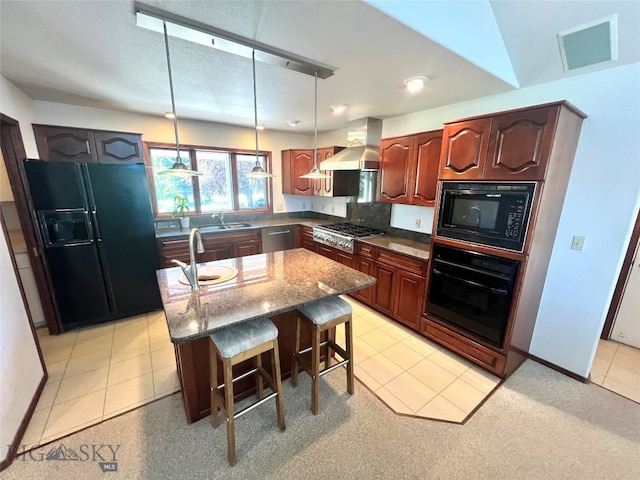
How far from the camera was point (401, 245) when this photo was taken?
118 inches

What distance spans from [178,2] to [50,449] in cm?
259

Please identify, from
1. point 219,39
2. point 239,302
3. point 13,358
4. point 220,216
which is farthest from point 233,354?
point 220,216

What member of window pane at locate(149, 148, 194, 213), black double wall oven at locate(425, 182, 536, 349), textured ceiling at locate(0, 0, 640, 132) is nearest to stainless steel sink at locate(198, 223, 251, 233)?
window pane at locate(149, 148, 194, 213)

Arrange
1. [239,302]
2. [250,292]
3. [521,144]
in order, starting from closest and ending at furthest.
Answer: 1. [239,302]
2. [250,292]
3. [521,144]

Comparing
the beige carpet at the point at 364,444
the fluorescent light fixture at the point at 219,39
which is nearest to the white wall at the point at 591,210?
the beige carpet at the point at 364,444

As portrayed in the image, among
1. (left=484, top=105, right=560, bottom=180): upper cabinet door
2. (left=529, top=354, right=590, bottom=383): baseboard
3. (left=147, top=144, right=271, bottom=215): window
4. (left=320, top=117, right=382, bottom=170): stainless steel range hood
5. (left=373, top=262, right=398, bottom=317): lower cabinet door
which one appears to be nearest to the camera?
(left=484, top=105, right=560, bottom=180): upper cabinet door

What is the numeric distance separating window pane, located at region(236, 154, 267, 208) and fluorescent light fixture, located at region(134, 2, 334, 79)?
8.85 ft

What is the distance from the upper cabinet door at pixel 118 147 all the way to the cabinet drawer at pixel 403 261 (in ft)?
9.87

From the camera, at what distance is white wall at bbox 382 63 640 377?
5.85 feet

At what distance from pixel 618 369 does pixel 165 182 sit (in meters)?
5.46

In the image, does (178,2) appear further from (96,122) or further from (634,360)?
(634,360)

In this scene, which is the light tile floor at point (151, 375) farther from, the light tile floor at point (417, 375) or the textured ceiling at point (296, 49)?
the textured ceiling at point (296, 49)

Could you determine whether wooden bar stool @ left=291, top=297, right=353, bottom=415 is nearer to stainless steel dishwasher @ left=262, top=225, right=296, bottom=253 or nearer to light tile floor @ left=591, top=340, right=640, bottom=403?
light tile floor @ left=591, top=340, right=640, bottom=403

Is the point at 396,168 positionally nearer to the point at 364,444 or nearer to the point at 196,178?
the point at 364,444
